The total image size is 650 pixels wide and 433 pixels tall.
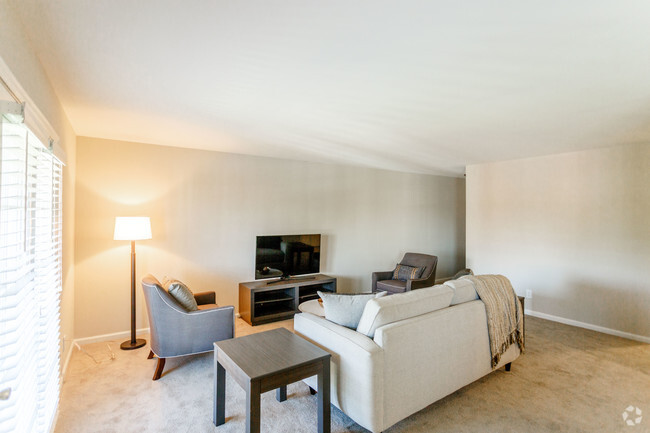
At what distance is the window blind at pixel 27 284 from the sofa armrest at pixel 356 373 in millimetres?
1605

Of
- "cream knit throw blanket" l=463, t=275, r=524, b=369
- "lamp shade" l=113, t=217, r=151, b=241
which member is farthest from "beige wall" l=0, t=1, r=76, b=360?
"cream knit throw blanket" l=463, t=275, r=524, b=369

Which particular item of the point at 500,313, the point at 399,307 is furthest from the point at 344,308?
the point at 500,313

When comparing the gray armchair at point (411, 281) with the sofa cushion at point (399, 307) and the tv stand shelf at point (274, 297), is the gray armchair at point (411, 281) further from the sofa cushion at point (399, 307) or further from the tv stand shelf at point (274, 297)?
the sofa cushion at point (399, 307)

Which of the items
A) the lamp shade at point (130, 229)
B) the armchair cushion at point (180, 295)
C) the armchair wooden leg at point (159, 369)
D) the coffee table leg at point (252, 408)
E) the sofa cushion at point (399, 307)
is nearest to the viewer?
the coffee table leg at point (252, 408)

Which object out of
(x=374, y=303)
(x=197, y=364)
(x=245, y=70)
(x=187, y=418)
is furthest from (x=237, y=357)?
(x=245, y=70)

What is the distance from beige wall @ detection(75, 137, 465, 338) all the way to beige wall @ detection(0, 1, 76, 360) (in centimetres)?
24

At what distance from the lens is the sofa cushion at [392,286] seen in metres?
4.90

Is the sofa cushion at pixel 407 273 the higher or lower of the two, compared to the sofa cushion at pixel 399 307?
lower

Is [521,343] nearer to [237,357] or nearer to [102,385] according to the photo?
[237,357]

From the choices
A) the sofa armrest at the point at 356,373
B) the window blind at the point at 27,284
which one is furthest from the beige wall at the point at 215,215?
the sofa armrest at the point at 356,373

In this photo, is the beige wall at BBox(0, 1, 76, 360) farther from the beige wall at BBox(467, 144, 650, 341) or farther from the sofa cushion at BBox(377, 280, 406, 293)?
the beige wall at BBox(467, 144, 650, 341)

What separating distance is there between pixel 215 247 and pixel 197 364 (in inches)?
64.1

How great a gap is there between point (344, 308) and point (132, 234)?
244 cm

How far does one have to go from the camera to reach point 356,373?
6.62 feet
